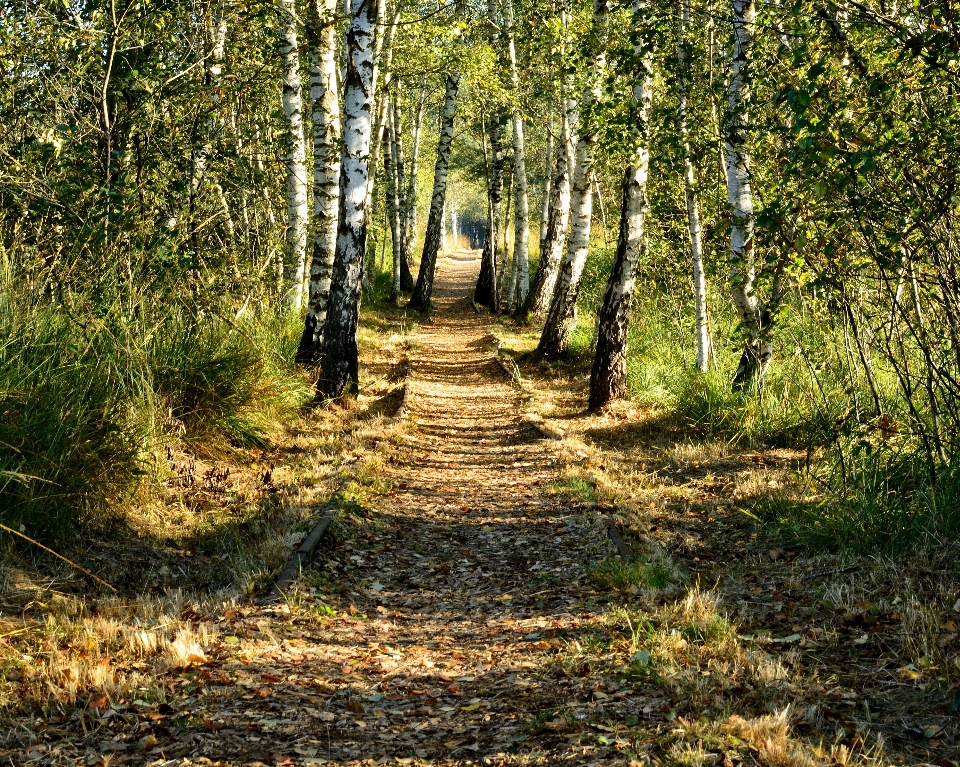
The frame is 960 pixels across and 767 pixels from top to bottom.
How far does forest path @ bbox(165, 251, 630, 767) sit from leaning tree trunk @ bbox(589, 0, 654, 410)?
9.76ft

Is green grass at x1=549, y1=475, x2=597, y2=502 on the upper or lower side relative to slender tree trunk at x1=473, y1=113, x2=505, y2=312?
lower

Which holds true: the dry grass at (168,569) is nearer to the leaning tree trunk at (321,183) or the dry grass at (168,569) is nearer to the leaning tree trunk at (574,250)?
the leaning tree trunk at (321,183)

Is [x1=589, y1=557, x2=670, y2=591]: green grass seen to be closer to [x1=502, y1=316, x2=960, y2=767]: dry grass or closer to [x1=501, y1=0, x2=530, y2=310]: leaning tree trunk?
[x1=502, y1=316, x2=960, y2=767]: dry grass

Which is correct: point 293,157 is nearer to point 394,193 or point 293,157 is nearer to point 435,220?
point 435,220

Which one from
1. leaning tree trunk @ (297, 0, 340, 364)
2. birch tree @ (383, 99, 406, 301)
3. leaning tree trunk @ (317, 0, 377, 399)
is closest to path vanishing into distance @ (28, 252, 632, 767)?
leaning tree trunk @ (317, 0, 377, 399)

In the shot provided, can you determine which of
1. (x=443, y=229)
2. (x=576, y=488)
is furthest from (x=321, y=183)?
(x=443, y=229)

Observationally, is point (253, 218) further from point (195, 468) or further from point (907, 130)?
point (907, 130)

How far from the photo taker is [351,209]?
1142cm

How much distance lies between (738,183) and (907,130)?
387 centimetres

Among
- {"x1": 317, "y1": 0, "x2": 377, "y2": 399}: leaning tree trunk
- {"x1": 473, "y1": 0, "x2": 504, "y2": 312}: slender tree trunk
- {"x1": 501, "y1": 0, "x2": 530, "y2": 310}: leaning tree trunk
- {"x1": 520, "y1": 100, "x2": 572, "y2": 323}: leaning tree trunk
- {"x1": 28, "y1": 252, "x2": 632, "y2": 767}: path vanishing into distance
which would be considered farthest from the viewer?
{"x1": 473, "y1": 0, "x2": 504, "y2": 312}: slender tree trunk

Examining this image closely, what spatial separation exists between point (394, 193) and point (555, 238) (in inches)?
357

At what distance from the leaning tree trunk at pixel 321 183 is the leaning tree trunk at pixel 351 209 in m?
0.65

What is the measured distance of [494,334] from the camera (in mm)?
20719

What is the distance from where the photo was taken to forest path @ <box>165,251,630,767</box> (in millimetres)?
4066
